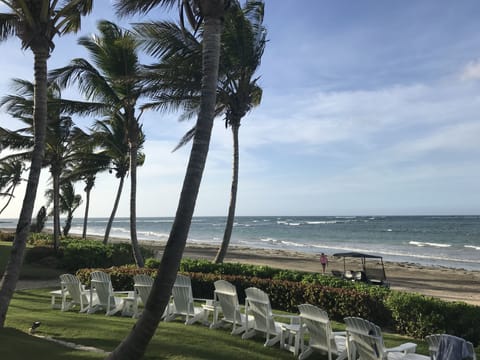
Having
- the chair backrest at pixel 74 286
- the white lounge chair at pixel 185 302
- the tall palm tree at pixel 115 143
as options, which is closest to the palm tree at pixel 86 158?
the tall palm tree at pixel 115 143

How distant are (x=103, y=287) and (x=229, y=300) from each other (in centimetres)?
282

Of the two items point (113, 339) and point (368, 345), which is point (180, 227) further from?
point (113, 339)

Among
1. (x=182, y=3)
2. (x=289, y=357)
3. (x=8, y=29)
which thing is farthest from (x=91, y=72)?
(x=289, y=357)

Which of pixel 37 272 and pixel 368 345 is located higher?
pixel 368 345

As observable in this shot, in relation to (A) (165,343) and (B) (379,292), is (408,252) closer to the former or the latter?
(B) (379,292)

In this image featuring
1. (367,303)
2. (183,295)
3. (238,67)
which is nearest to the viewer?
(183,295)

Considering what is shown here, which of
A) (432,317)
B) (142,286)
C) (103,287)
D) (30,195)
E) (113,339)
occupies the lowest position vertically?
(432,317)

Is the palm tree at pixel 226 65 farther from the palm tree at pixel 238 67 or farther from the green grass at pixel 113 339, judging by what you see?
the green grass at pixel 113 339

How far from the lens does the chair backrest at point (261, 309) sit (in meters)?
6.07

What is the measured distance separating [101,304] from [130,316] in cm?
76

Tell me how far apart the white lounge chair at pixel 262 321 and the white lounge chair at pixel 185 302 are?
1.13 meters

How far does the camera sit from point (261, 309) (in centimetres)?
617

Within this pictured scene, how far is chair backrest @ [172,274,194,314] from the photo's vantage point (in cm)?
702

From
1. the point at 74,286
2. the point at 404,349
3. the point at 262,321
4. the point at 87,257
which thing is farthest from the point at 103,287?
the point at 87,257
